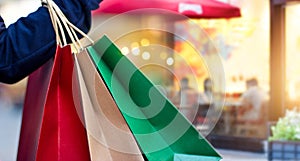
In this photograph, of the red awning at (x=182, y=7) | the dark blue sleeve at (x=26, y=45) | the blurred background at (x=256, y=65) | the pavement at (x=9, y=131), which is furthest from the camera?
the blurred background at (x=256, y=65)

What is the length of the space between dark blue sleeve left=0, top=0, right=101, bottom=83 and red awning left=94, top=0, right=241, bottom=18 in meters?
3.74

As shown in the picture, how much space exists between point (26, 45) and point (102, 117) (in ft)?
0.69

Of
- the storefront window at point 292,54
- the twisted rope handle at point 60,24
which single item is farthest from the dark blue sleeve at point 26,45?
the storefront window at point 292,54

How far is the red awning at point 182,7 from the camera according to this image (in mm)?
5094

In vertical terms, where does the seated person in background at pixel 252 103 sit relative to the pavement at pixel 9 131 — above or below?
below

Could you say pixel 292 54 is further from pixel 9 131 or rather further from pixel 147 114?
pixel 147 114

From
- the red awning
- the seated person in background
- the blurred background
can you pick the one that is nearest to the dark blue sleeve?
the red awning

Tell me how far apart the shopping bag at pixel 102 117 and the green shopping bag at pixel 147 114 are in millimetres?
18

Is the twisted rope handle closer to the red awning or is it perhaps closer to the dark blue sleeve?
the dark blue sleeve

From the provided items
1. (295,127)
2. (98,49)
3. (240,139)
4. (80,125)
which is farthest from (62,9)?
(240,139)

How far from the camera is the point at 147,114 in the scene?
1.05 m

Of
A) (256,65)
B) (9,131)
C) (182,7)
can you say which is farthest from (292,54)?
(9,131)

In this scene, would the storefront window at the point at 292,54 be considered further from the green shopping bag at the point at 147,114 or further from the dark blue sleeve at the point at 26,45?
the dark blue sleeve at the point at 26,45

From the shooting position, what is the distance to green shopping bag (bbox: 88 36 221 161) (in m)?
1.03
